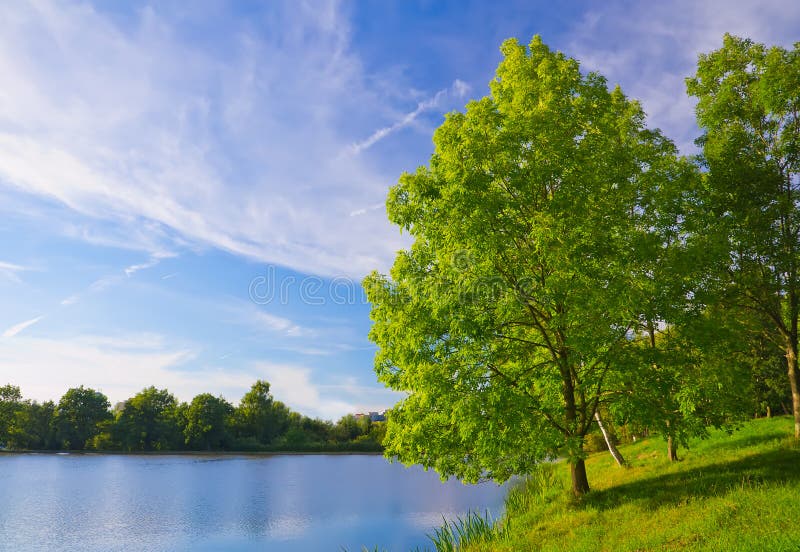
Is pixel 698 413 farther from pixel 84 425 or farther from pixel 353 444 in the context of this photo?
pixel 84 425

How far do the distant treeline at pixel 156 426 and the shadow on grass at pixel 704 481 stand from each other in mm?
81750

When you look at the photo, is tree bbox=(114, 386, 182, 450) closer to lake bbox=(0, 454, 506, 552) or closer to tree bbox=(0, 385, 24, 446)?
tree bbox=(0, 385, 24, 446)

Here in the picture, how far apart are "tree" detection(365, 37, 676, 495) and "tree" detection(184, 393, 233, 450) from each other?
93.5 meters

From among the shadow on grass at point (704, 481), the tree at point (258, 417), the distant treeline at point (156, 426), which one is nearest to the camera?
the shadow on grass at point (704, 481)

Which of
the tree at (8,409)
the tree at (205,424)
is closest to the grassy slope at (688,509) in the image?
the tree at (205,424)

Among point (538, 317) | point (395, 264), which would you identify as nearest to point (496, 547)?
point (538, 317)

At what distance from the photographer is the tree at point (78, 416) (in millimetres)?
95438

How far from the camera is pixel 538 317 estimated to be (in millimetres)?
17047

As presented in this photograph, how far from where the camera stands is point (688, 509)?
12.5 metres

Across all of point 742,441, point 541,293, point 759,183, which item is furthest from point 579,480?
point 759,183

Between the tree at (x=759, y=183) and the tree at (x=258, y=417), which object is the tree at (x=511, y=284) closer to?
the tree at (x=759, y=183)

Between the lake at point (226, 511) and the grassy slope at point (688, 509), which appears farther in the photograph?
the lake at point (226, 511)

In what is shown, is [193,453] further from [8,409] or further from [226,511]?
[226,511]

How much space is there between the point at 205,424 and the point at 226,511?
75.8 meters
